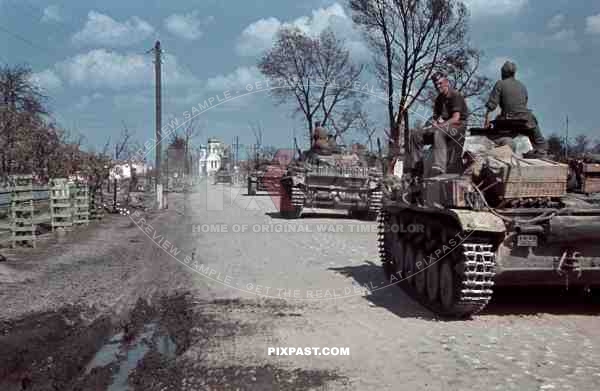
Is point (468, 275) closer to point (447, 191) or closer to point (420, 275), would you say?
point (447, 191)

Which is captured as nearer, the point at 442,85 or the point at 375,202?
the point at 442,85

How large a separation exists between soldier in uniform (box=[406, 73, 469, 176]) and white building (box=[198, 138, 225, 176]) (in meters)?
57.1

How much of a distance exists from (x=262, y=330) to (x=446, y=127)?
3.17 metres

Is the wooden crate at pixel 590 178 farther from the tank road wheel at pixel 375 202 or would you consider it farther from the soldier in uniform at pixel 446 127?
the tank road wheel at pixel 375 202

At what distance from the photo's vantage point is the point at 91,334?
670cm

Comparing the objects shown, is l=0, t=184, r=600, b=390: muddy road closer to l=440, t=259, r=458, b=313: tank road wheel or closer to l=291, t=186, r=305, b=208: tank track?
l=440, t=259, r=458, b=313: tank road wheel

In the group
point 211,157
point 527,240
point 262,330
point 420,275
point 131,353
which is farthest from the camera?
point 211,157

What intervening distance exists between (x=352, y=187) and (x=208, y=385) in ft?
48.1

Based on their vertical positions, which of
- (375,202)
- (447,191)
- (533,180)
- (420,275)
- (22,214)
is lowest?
(420,275)

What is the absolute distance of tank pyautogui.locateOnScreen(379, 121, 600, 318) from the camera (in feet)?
21.2

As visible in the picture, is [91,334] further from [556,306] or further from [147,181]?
[147,181]

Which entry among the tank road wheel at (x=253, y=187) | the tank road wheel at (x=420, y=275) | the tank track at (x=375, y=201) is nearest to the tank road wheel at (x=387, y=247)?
the tank road wheel at (x=420, y=275)

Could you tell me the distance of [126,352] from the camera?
6117mm

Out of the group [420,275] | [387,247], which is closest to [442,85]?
[420,275]
